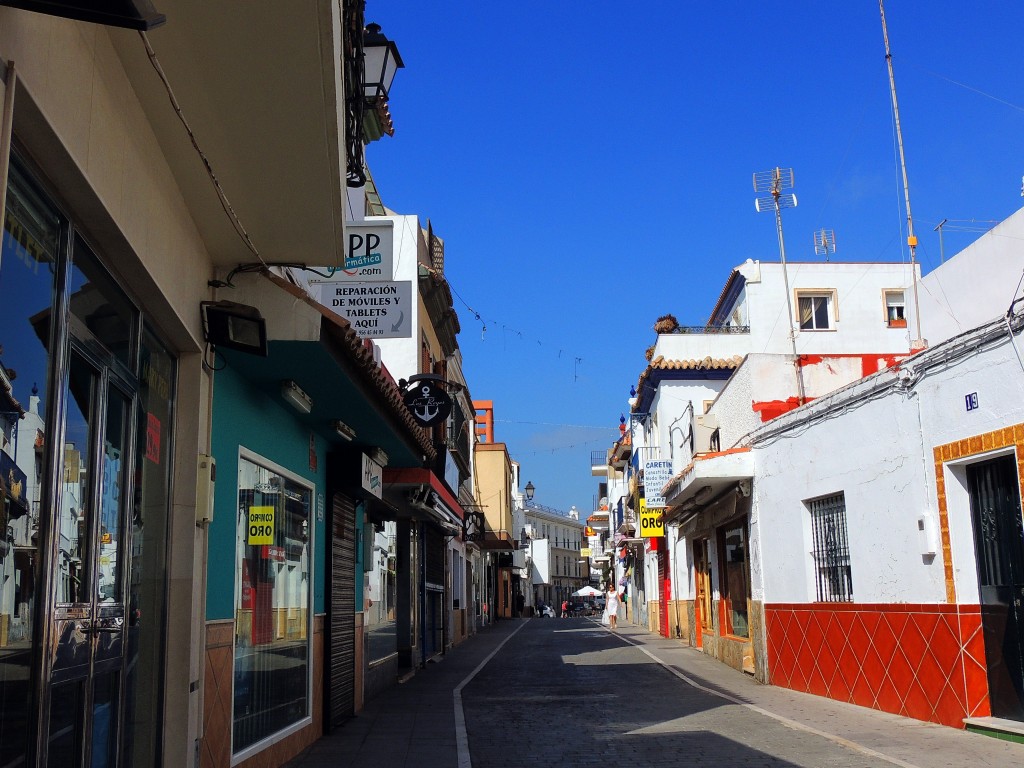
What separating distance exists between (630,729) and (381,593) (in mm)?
6087

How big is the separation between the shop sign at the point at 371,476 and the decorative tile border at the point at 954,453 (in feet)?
19.9

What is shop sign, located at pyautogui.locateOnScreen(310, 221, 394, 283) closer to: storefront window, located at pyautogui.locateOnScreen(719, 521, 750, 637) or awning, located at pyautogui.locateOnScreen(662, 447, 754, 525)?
awning, located at pyautogui.locateOnScreen(662, 447, 754, 525)

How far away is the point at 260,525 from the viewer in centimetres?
878

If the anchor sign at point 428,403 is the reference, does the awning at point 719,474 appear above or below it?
below

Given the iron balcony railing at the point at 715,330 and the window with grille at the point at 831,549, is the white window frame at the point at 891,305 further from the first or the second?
the window with grille at the point at 831,549

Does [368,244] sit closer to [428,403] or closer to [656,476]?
[428,403]

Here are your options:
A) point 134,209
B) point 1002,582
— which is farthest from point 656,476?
point 134,209

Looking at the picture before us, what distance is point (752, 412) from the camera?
16.7 metres

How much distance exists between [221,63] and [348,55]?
1.90 m

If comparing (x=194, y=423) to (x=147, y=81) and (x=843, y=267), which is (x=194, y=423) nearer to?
(x=147, y=81)

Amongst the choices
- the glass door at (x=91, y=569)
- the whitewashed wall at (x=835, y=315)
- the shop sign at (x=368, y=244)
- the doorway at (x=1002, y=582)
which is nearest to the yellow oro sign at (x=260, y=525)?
the glass door at (x=91, y=569)

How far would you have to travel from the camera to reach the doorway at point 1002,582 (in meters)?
8.98

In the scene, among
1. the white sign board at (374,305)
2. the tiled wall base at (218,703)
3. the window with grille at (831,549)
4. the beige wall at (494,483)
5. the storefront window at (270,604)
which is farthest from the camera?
the beige wall at (494,483)

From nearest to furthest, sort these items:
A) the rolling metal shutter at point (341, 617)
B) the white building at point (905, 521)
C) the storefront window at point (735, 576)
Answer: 1. the white building at point (905, 521)
2. the rolling metal shutter at point (341, 617)
3. the storefront window at point (735, 576)
